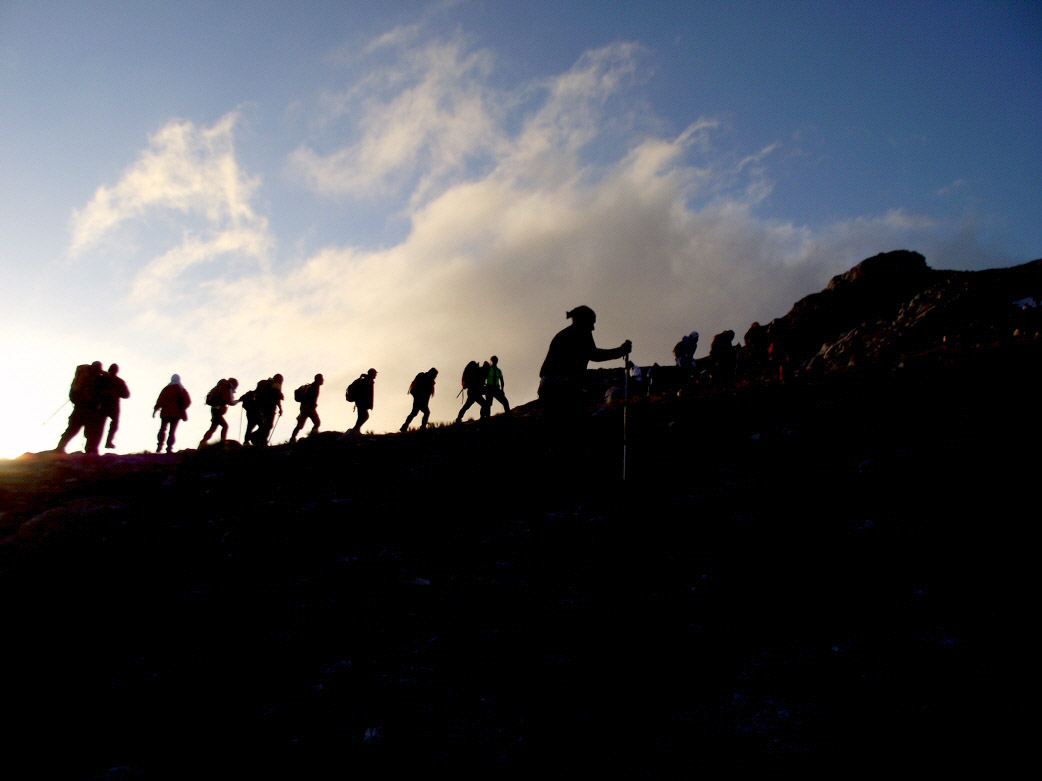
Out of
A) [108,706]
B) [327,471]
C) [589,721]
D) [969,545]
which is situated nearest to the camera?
[589,721]

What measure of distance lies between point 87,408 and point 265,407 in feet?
13.9

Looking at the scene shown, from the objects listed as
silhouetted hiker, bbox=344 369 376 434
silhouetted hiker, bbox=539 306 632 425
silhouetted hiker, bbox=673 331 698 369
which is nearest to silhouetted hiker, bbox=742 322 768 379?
silhouetted hiker, bbox=673 331 698 369

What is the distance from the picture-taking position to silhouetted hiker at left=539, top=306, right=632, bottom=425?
31.2ft

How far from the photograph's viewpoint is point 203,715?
190 inches

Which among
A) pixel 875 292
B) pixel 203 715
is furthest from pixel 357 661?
pixel 875 292

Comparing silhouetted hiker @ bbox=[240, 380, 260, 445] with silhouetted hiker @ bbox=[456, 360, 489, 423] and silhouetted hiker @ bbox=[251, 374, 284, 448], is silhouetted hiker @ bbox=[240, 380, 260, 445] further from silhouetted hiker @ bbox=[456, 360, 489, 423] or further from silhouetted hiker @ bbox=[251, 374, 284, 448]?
silhouetted hiker @ bbox=[456, 360, 489, 423]

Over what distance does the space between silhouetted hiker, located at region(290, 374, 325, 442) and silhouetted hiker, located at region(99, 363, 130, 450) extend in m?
4.06

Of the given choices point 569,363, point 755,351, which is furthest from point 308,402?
point 755,351

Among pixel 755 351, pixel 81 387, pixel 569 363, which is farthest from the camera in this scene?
pixel 755 351

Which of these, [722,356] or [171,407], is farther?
[722,356]

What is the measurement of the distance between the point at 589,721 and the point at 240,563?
18.7ft

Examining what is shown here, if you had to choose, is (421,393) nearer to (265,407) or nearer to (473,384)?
(473,384)

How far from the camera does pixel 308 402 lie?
57.6ft

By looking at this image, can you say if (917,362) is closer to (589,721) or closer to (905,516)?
(905,516)
